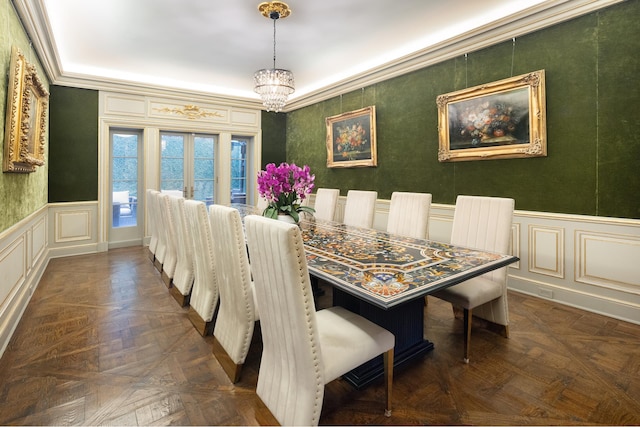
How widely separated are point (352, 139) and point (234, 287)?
3.71 metres

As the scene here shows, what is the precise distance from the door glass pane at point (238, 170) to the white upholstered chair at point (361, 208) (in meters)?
3.39

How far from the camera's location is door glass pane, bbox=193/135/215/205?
5961mm

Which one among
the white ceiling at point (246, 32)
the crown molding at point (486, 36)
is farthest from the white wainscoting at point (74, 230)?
the crown molding at point (486, 36)

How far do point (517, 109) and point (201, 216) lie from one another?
2974 millimetres

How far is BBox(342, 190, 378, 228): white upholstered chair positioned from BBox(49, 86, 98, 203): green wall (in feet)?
12.9

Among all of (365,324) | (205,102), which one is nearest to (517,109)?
(365,324)

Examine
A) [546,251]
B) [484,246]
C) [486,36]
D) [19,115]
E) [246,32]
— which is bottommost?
[546,251]

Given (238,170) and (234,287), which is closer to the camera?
(234,287)

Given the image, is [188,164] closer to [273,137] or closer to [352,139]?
[273,137]

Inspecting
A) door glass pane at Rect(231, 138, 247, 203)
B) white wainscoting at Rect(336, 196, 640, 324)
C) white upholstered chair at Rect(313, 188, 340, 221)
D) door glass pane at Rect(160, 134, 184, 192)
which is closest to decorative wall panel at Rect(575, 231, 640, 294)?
white wainscoting at Rect(336, 196, 640, 324)

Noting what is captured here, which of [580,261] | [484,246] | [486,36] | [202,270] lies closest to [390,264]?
[484,246]

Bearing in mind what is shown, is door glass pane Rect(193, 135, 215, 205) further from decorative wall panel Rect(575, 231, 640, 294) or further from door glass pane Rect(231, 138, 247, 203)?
decorative wall panel Rect(575, 231, 640, 294)

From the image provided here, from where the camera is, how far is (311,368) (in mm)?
1271

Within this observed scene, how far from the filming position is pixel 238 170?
254 inches
